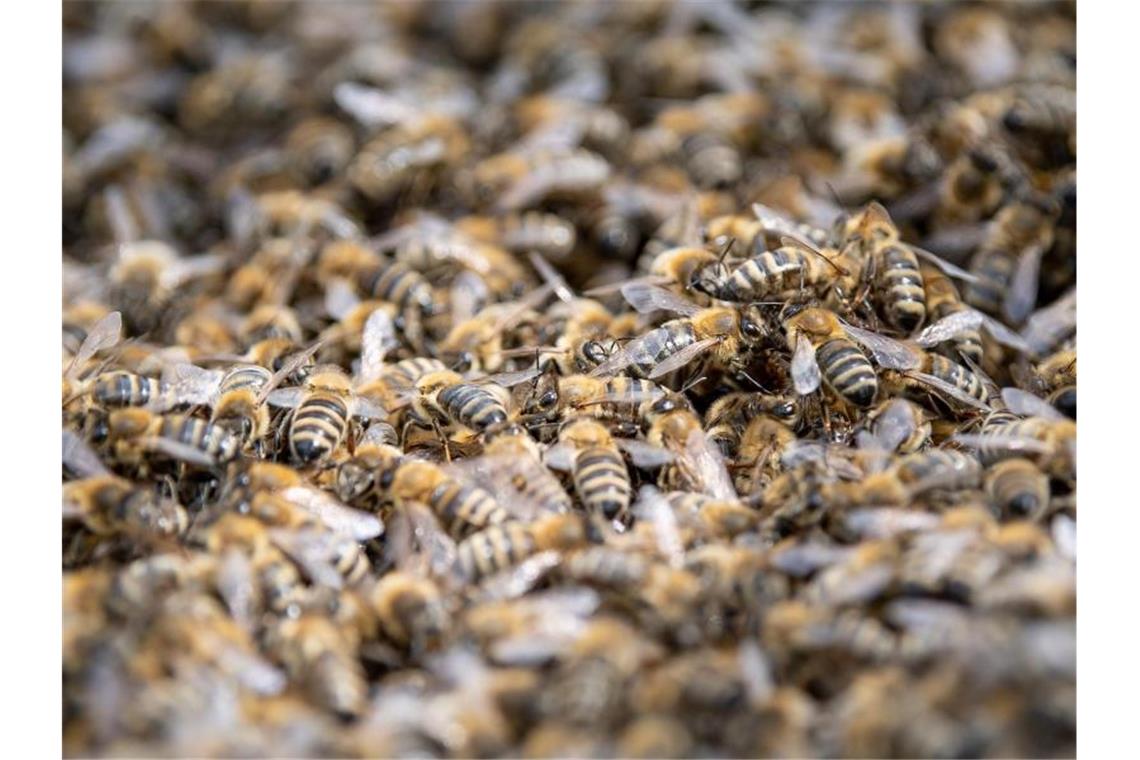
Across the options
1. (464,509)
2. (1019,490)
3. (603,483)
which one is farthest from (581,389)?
(1019,490)

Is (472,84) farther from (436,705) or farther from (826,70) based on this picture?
(436,705)

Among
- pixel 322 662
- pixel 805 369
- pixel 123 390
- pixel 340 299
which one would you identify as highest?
pixel 805 369

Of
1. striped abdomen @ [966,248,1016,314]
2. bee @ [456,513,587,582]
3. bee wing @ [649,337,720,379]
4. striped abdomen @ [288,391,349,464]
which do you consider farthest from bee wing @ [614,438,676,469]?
striped abdomen @ [966,248,1016,314]

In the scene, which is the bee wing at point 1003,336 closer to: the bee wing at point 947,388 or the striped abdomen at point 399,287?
the bee wing at point 947,388

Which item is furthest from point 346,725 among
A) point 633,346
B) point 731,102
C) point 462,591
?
point 731,102

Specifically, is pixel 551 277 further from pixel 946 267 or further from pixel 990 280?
pixel 990 280

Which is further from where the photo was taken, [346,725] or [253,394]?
[253,394]
